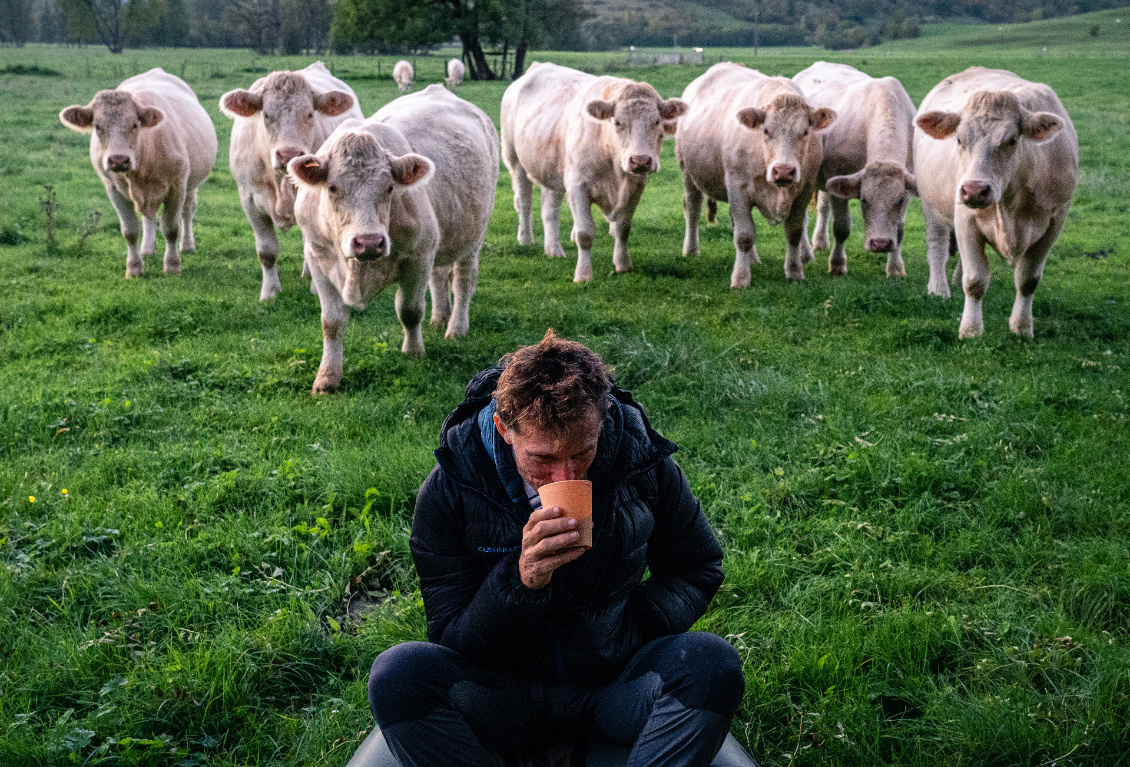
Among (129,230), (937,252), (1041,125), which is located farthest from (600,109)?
(129,230)

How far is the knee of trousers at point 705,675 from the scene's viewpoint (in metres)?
2.64

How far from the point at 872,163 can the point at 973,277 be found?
93.0 inches

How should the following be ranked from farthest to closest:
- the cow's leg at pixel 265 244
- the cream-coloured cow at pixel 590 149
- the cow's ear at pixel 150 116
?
the cow's ear at pixel 150 116 → the cream-coloured cow at pixel 590 149 → the cow's leg at pixel 265 244

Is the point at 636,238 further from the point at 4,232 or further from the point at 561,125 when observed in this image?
the point at 4,232

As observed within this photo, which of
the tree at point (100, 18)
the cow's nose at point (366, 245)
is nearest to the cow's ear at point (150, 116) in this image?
the cow's nose at point (366, 245)

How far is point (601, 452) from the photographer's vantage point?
2.77 m

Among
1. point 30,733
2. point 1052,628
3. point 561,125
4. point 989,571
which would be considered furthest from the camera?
point 561,125

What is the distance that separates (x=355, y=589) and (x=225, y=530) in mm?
796

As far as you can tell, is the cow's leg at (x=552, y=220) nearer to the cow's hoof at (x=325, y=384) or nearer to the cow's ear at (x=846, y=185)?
the cow's ear at (x=846, y=185)

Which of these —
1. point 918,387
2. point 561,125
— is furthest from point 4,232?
point 918,387

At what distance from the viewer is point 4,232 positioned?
11805 mm

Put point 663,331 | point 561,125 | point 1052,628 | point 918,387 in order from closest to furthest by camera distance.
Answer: point 1052,628 → point 918,387 → point 663,331 → point 561,125

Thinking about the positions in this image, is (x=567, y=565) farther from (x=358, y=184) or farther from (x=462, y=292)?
(x=462, y=292)

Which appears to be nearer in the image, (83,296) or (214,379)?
(214,379)
